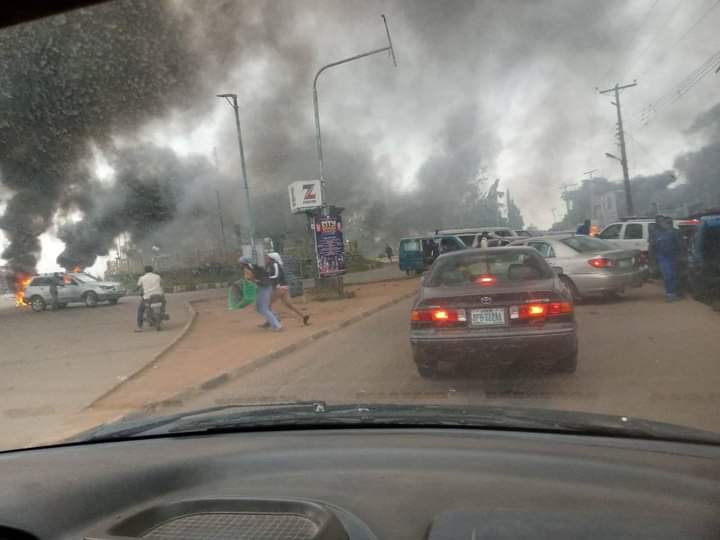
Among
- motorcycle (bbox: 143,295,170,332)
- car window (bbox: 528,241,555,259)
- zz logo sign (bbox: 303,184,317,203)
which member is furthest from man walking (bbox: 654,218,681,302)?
motorcycle (bbox: 143,295,170,332)

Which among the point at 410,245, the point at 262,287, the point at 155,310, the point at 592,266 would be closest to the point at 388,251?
the point at 410,245

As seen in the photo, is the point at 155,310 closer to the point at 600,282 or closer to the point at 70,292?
the point at 600,282

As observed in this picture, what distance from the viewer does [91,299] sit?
23.8 meters

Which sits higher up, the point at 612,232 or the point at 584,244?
the point at 612,232

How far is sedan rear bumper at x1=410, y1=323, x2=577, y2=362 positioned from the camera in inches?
227

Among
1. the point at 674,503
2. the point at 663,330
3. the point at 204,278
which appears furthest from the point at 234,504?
the point at 204,278

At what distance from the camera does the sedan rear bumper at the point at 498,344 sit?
577cm

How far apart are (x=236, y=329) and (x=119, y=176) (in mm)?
16389


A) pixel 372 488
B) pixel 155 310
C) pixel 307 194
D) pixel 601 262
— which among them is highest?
pixel 307 194

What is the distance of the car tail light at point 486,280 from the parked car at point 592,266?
516 cm

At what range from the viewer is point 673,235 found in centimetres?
1144

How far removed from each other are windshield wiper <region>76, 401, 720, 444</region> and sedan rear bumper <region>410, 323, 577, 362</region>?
2735mm

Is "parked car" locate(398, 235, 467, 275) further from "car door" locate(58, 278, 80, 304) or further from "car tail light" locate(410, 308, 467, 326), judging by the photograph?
"car tail light" locate(410, 308, 467, 326)

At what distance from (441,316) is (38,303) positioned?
72.4ft
